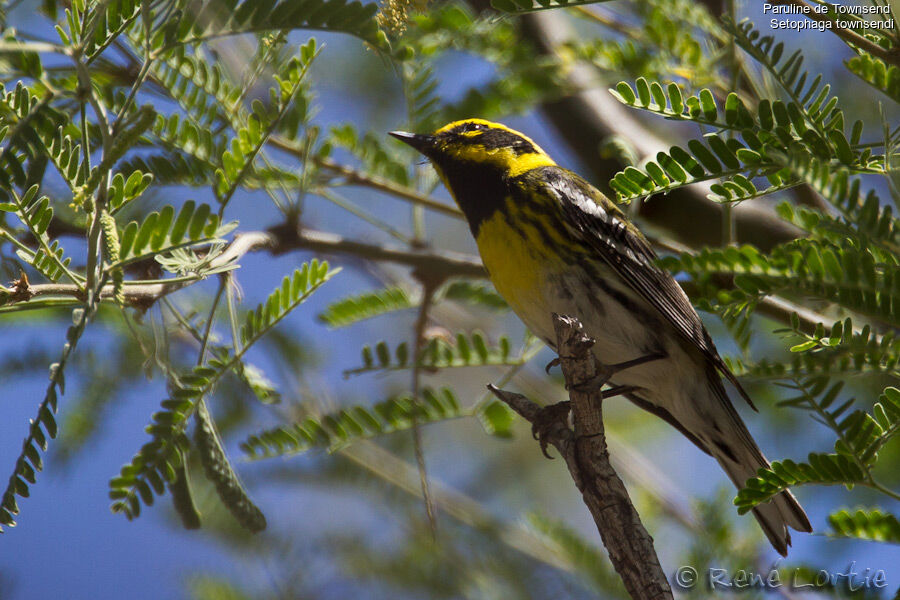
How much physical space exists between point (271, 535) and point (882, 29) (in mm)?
3321

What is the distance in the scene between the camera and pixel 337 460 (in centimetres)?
435

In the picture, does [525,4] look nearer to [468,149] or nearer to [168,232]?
[168,232]

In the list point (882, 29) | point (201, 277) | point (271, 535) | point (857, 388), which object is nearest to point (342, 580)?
point (271, 535)

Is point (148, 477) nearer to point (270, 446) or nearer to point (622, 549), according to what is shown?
point (270, 446)

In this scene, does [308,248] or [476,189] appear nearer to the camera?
[308,248]

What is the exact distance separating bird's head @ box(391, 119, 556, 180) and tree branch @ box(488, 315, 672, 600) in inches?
52.3

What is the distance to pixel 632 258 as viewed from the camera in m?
3.07

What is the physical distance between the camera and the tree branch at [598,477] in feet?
6.57

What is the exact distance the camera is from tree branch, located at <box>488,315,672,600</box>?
6.57 feet

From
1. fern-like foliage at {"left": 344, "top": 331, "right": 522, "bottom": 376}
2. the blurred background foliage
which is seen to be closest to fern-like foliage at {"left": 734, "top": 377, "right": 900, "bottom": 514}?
the blurred background foliage

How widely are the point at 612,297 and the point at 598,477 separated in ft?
3.38

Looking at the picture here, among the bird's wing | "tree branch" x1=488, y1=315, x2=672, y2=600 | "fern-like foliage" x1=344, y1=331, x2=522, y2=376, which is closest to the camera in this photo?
"tree branch" x1=488, y1=315, x2=672, y2=600

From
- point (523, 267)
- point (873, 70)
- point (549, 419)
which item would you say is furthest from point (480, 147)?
point (873, 70)

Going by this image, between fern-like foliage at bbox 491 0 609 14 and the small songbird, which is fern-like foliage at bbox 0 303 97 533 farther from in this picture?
the small songbird
